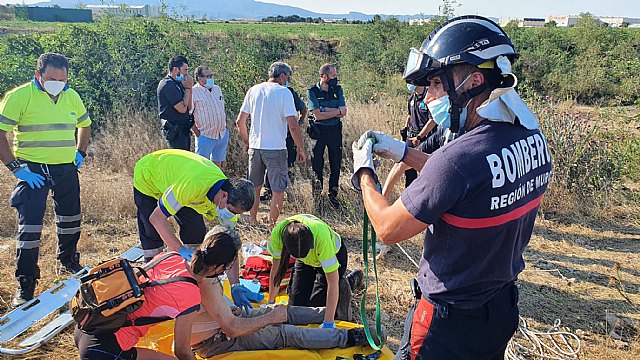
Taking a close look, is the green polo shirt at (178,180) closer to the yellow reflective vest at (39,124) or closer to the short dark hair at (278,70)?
the yellow reflective vest at (39,124)

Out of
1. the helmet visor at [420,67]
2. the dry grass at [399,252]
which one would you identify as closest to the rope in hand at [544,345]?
the dry grass at [399,252]

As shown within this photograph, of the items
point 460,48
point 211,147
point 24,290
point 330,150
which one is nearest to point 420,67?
point 460,48

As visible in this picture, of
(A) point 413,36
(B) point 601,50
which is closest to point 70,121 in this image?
(A) point 413,36

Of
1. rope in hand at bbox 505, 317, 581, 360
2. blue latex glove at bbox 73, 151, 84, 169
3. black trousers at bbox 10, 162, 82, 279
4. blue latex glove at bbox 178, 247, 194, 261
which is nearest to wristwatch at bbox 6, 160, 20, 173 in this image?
black trousers at bbox 10, 162, 82, 279

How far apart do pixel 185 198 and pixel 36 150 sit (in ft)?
5.25

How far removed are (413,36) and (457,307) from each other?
14.5m

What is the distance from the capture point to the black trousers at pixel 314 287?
11.9ft

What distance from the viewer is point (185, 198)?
3.16m

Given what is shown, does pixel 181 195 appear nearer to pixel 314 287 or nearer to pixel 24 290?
pixel 314 287

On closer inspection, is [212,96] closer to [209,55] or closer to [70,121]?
[70,121]

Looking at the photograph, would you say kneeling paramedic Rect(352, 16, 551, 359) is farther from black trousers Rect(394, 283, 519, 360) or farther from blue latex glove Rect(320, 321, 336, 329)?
blue latex glove Rect(320, 321, 336, 329)

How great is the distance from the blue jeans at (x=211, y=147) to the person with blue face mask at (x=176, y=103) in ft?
0.63

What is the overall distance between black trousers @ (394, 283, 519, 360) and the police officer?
420 centimetres

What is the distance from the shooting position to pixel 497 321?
1.77 metres
